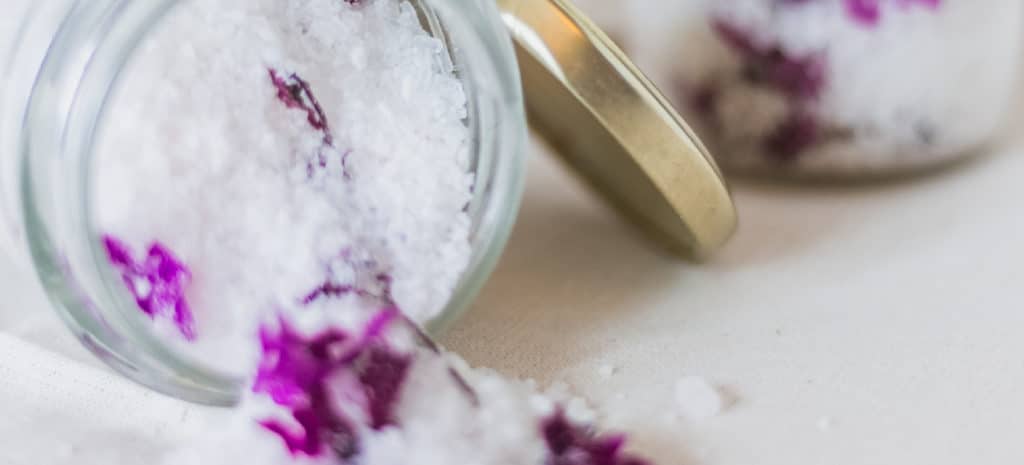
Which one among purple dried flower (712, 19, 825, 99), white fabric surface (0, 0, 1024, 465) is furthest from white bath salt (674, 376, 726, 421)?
purple dried flower (712, 19, 825, 99)

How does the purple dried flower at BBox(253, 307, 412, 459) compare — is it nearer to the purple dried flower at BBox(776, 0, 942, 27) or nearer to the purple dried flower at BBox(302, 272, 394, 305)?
the purple dried flower at BBox(302, 272, 394, 305)

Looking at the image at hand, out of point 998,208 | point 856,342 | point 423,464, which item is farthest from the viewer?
point 998,208

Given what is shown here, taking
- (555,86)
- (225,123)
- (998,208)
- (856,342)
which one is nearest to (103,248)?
(225,123)

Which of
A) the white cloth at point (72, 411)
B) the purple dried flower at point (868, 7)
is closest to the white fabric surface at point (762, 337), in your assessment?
the white cloth at point (72, 411)

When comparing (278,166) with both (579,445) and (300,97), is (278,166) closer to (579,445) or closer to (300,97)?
(300,97)

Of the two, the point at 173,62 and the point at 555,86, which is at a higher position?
the point at 173,62

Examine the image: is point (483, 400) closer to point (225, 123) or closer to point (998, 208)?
point (225, 123)
